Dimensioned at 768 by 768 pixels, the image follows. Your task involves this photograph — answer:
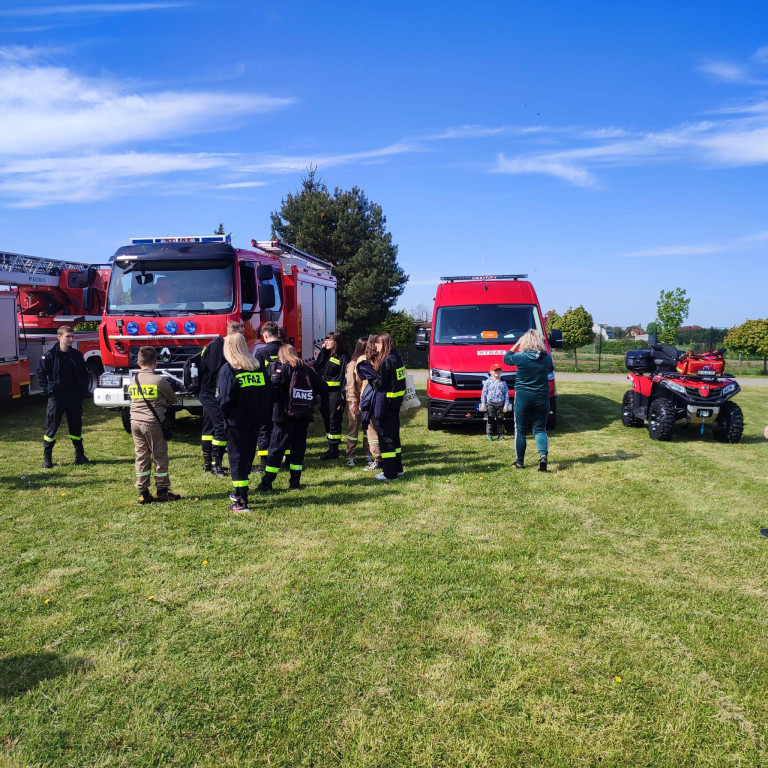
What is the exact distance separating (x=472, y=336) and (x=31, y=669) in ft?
27.4

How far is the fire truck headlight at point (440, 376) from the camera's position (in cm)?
998

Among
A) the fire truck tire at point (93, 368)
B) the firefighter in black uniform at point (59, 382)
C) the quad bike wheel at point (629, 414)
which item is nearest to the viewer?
the firefighter in black uniform at point (59, 382)

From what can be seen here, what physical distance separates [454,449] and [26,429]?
7.83 metres

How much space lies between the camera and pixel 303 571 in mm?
4742

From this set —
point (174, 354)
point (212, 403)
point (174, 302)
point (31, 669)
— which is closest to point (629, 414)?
point (212, 403)

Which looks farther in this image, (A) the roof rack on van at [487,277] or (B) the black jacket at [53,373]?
(A) the roof rack on van at [487,277]

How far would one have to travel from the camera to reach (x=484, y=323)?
Answer: 10.7 meters

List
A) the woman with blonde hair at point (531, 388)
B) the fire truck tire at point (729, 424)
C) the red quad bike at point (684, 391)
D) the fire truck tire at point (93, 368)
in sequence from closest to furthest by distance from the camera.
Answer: the woman with blonde hair at point (531, 388), the red quad bike at point (684, 391), the fire truck tire at point (729, 424), the fire truck tire at point (93, 368)

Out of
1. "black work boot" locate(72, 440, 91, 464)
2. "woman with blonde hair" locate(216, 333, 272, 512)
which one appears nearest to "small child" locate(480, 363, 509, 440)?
"woman with blonde hair" locate(216, 333, 272, 512)

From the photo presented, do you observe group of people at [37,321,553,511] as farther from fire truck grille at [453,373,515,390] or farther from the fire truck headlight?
fire truck grille at [453,373,515,390]

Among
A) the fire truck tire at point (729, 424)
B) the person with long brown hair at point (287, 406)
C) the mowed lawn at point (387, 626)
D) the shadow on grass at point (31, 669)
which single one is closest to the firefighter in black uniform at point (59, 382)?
the mowed lawn at point (387, 626)

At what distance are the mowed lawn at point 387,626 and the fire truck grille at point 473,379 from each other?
2.84m

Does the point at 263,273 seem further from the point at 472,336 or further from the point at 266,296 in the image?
the point at 472,336

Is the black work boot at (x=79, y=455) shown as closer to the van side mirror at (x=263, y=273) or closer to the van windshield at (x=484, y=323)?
the van side mirror at (x=263, y=273)
